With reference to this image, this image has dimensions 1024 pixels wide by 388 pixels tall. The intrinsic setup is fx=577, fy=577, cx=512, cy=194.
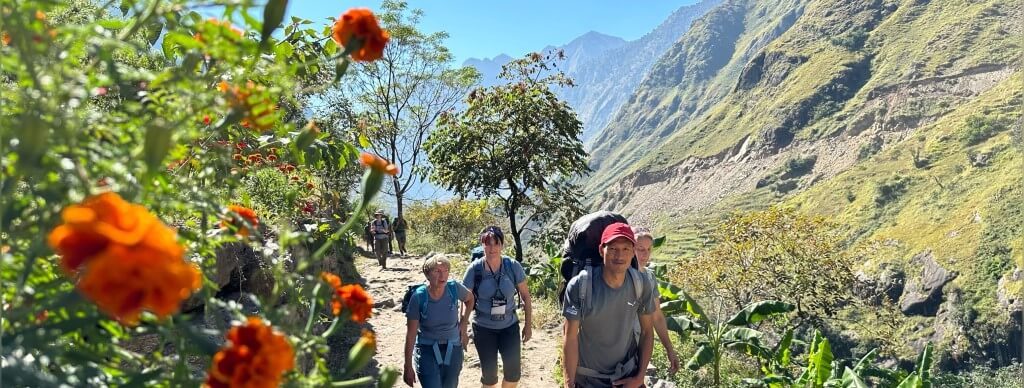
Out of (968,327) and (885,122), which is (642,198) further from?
(968,327)

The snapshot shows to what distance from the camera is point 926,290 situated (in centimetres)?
2961

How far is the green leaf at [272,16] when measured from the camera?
1043 millimetres

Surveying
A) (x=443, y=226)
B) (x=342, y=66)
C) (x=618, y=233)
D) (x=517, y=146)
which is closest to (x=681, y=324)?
(x=618, y=233)

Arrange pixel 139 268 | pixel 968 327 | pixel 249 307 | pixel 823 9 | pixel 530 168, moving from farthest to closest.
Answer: pixel 823 9, pixel 968 327, pixel 530 168, pixel 249 307, pixel 139 268

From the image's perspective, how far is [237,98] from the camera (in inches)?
35.9

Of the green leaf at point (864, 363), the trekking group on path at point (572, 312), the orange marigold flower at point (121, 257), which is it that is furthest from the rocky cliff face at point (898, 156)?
the orange marigold flower at point (121, 257)

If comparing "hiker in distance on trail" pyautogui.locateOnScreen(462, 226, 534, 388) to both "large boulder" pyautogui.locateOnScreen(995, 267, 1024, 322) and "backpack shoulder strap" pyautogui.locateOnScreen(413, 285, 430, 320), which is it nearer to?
"backpack shoulder strap" pyautogui.locateOnScreen(413, 285, 430, 320)

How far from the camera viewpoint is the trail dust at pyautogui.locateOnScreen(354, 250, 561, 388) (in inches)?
263

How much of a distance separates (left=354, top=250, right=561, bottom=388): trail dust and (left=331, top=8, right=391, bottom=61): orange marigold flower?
5.45m

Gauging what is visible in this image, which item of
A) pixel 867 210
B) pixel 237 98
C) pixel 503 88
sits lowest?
pixel 867 210

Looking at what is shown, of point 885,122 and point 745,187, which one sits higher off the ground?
point 885,122

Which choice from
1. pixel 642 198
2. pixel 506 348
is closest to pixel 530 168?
pixel 506 348

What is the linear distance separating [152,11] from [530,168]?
31.9ft

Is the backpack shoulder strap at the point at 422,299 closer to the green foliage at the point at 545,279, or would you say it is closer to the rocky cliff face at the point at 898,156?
the green foliage at the point at 545,279
